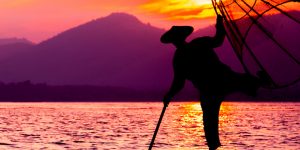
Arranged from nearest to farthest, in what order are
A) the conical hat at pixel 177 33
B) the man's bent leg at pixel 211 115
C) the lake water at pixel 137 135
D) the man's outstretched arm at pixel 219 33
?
the man's outstretched arm at pixel 219 33
the conical hat at pixel 177 33
the man's bent leg at pixel 211 115
the lake water at pixel 137 135

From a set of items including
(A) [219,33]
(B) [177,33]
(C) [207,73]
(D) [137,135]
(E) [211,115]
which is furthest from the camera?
(D) [137,135]

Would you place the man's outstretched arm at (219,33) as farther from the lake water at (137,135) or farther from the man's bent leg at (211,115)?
the lake water at (137,135)

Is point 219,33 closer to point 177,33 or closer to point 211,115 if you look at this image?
point 177,33

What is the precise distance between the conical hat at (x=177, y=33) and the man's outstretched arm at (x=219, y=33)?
19.5 inches

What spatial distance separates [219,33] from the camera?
8.96 metres

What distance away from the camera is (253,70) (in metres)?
9.40

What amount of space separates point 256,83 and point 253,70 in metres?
0.53

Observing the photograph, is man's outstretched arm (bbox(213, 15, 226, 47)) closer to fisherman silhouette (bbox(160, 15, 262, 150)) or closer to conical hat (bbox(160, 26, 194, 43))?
fisherman silhouette (bbox(160, 15, 262, 150))

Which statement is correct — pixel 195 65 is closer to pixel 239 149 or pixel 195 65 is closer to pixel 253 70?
pixel 253 70

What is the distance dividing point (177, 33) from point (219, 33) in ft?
2.47

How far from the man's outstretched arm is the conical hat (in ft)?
1.63

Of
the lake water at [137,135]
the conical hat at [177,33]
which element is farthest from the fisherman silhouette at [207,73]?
the lake water at [137,135]

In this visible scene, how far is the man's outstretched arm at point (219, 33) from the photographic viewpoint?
886 cm

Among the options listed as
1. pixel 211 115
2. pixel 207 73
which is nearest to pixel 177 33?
pixel 207 73
